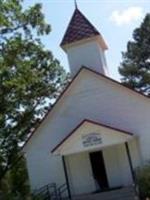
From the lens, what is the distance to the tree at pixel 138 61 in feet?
168

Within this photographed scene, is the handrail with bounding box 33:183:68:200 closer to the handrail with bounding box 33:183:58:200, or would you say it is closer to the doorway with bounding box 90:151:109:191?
the handrail with bounding box 33:183:58:200

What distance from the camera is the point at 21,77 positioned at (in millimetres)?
29172

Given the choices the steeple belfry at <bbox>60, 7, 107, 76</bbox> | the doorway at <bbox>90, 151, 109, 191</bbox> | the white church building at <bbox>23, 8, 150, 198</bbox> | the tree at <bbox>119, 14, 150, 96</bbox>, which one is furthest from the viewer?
the tree at <bbox>119, 14, 150, 96</bbox>

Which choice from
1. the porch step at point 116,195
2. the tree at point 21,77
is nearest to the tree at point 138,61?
the tree at point 21,77

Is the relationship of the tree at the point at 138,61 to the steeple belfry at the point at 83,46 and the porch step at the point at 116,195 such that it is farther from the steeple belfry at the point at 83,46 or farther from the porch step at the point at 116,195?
the porch step at the point at 116,195

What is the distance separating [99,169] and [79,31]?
28.3 ft

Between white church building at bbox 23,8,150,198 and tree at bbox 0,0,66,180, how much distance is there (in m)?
3.11

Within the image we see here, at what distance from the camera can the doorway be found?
A: 2708 centimetres

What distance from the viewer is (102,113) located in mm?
27469

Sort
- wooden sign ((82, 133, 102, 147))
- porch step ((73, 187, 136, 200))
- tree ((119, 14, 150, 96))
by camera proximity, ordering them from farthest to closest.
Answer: tree ((119, 14, 150, 96))
wooden sign ((82, 133, 102, 147))
porch step ((73, 187, 136, 200))

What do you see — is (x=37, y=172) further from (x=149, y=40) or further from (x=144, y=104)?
(x=149, y=40)

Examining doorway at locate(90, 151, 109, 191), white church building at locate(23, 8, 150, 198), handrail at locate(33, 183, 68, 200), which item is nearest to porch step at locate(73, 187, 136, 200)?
white church building at locate(23, 8, 150, 198)

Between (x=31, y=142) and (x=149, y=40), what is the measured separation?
29315 mm

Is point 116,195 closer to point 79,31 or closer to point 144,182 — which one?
point 144,182
